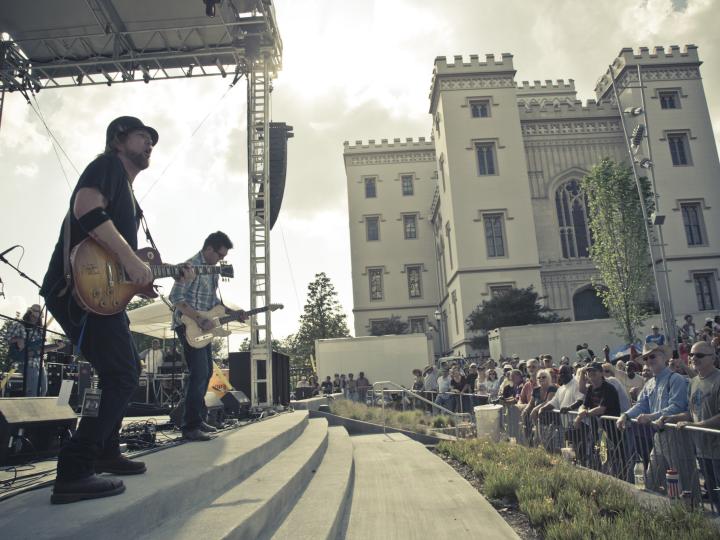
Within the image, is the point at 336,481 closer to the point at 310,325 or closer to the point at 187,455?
the point at 187,455

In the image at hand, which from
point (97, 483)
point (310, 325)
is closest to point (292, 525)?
point (97, 483)

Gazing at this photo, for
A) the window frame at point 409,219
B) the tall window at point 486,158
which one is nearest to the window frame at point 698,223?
the tall window at point 486,158

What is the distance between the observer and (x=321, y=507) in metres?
3.73

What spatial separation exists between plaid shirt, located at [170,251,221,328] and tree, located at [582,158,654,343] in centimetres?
2413

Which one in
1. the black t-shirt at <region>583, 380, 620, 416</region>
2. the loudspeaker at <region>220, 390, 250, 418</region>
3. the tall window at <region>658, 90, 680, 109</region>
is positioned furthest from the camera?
the tall window at <region>658, 90, 680, 109</region>

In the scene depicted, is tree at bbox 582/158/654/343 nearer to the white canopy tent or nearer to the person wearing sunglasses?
the white canopy tent

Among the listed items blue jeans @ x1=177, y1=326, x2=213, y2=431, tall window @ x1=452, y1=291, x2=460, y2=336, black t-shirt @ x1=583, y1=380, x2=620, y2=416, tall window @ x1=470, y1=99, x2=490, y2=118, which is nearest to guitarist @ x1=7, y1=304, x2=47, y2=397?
blue jeans @ x1=177, y1=326, x2=213, y2=431

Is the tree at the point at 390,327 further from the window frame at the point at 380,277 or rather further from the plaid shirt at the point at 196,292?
the plaid shirt at the point at 196,292

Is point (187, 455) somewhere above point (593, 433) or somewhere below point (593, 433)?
above

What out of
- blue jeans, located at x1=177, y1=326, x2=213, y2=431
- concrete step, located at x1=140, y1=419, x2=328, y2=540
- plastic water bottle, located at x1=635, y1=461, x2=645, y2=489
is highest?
blue jeans, located at x1=177, y1=326, x2=213, y2=431

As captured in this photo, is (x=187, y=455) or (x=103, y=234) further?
(x=187, y=455)

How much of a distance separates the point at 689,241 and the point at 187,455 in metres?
34.3

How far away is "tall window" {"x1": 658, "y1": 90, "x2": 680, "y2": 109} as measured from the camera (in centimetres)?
3209

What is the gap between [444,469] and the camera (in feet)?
20.7
